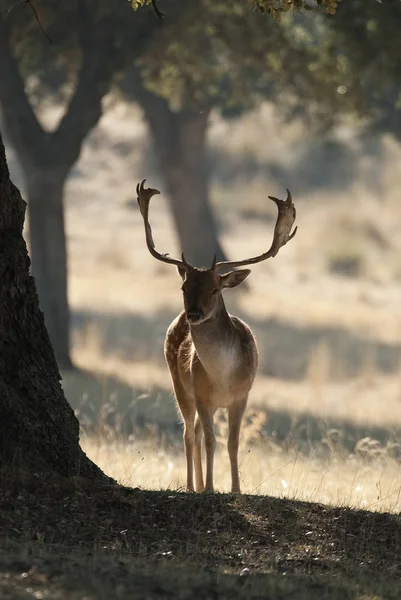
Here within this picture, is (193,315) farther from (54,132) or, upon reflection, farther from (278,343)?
(278,343)

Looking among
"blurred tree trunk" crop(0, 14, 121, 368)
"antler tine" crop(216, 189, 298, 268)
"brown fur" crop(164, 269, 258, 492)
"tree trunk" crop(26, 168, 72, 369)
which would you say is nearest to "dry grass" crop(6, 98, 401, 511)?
"brown fur" crop(164, 269, 258, 492)

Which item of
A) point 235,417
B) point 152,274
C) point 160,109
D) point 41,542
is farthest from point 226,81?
point 41,542

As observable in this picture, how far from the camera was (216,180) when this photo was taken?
60500 millimetres

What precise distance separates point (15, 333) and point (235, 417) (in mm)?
2184

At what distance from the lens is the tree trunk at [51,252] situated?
1923 cm

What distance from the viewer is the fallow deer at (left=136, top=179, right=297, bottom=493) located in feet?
29.6

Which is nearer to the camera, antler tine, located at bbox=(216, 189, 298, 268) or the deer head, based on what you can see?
the deer head

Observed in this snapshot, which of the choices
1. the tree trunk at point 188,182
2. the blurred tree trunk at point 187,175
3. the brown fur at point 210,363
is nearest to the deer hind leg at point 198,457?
the brown fur at point 210,363

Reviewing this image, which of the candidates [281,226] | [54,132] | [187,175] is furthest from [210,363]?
[187,175]

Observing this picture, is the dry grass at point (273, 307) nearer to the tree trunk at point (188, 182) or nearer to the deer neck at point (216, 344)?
the deer neck at point (216, 344)

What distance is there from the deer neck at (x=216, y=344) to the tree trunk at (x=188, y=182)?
21.8 meters

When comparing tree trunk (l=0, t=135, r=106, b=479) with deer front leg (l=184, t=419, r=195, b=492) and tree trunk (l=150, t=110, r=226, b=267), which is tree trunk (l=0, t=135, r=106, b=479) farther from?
tree trunk (l=150, t=110, r=226, b=267)

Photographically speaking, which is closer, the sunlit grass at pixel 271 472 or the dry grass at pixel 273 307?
the sunlit grass at pixel 271 472

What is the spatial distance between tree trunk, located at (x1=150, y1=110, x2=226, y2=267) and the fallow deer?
70.4ft
